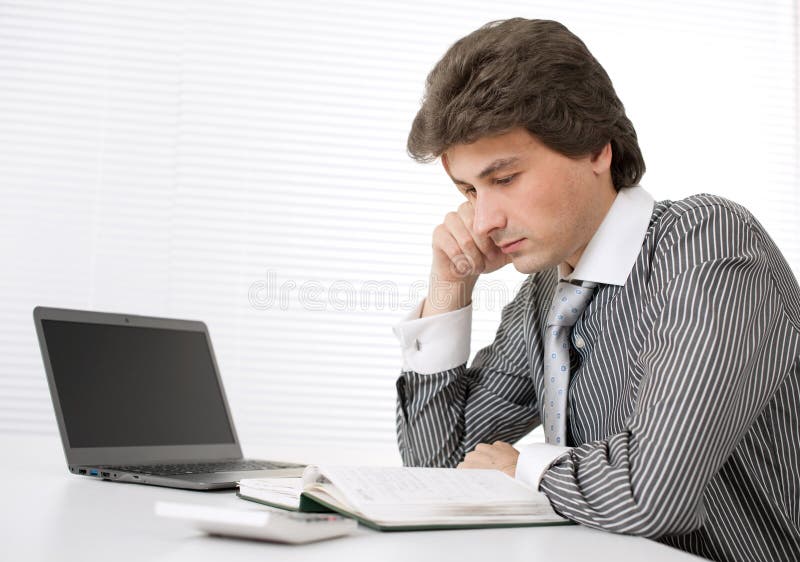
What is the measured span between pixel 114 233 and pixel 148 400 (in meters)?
1.46

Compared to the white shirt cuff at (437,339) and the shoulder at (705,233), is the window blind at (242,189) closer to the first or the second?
the white shirt cuff at (437,339)

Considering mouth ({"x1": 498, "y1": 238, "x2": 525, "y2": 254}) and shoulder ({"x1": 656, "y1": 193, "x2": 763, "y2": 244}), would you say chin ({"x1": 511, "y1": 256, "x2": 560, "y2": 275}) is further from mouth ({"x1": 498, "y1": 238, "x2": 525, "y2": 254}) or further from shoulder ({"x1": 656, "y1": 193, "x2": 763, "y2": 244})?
shoulder ({"x1": 656, "y1": 193, "x2": 763, "y2": 244})

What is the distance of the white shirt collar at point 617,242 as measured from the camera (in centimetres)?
121

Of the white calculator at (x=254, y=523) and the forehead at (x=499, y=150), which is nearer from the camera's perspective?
the white calculator at (x=254, y=523)

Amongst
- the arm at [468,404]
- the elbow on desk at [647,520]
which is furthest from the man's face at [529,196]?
the elbow on desk at [647,520]

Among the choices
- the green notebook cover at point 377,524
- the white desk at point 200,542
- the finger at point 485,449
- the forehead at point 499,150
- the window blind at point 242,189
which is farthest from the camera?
the window blind at point 242,189

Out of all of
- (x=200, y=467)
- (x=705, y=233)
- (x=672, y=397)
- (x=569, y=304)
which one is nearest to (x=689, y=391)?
(x=672, y=397)

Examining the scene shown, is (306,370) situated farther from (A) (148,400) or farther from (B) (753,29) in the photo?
(B) (753,29)

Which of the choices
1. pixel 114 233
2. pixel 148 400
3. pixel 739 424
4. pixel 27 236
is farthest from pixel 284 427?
pixel 739 424

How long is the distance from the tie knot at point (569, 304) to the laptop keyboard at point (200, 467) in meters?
0.55

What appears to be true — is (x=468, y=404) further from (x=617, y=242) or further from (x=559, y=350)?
(x=617, y=242)

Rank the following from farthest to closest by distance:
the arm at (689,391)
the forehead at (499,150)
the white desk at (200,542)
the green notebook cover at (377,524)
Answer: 1. the forehead at (499,150)
2. the arm at (689,391)
3. the green notebook cover at (377,524)
4. the white desk at (200,542)

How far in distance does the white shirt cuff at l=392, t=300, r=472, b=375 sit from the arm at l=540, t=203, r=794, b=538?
423 millimetres

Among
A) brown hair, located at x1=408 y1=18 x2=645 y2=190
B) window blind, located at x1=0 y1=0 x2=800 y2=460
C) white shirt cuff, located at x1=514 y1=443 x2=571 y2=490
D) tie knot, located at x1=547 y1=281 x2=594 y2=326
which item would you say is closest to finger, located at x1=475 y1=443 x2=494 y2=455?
white shirt cuff, located at x1=514 y1=443 x2=571 y2=490
